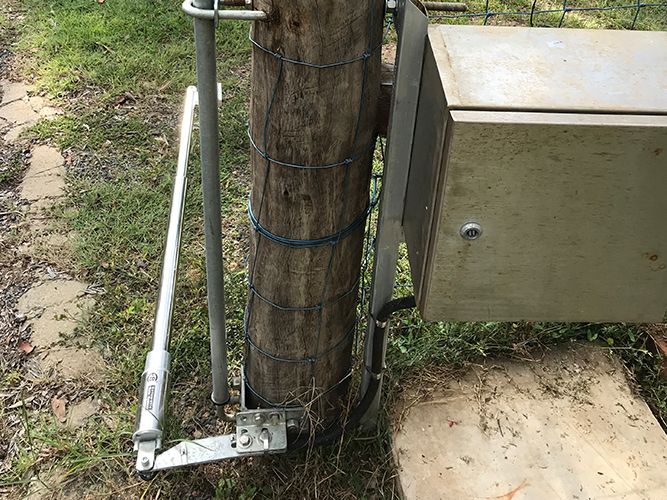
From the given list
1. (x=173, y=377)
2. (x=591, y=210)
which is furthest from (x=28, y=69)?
(x=591, y=210)

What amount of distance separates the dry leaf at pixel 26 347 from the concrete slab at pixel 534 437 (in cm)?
151

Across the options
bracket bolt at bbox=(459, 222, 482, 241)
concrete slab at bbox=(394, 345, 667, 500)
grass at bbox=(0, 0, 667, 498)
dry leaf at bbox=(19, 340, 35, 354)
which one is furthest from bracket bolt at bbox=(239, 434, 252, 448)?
dry leaf at bbox=(19, 340, 35, 354)

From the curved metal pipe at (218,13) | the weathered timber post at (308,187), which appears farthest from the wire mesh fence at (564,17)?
the curved metal pipe at (218,13)

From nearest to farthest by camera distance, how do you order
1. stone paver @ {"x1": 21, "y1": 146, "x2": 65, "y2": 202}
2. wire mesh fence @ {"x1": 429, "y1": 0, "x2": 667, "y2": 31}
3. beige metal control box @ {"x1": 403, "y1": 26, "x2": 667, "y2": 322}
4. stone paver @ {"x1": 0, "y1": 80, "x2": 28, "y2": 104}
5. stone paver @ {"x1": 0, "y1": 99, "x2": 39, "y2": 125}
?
beige metal control box @ {"x1": 403, "y1": 26, "x2": 667, "y2": 322} < stone paver @ {"x1": 21, "y1": 146, "x2": 65, "y2": 202} < stone paver @ {"x1": 0, "y1": 99, "x2": 39, "y2": 125} < stone paver @ {"x1": 0, "y1": 80, "x2": 28, "y2": 104} < wire mesh fence @ {"x1": 429, "y1": 0, "x2": 667, "y2": 31}

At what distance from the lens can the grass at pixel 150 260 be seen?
2205mm

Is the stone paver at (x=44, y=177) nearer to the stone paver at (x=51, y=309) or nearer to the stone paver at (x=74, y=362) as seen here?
the stone paver at (x=51, y=309)

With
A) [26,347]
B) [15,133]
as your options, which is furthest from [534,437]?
[15,133]

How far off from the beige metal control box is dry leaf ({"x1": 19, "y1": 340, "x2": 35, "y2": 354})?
1808 millimetres

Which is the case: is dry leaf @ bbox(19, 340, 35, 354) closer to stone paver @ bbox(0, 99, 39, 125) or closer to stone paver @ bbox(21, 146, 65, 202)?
stone paver @ bbox(21, 146, 65, 202)

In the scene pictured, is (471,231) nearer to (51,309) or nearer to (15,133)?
(51,309)

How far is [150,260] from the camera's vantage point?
305 cm

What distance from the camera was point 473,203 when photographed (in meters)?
1.35

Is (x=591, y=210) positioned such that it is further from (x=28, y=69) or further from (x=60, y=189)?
(x=28, y=69)

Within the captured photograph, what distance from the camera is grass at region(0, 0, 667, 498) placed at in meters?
2.21
